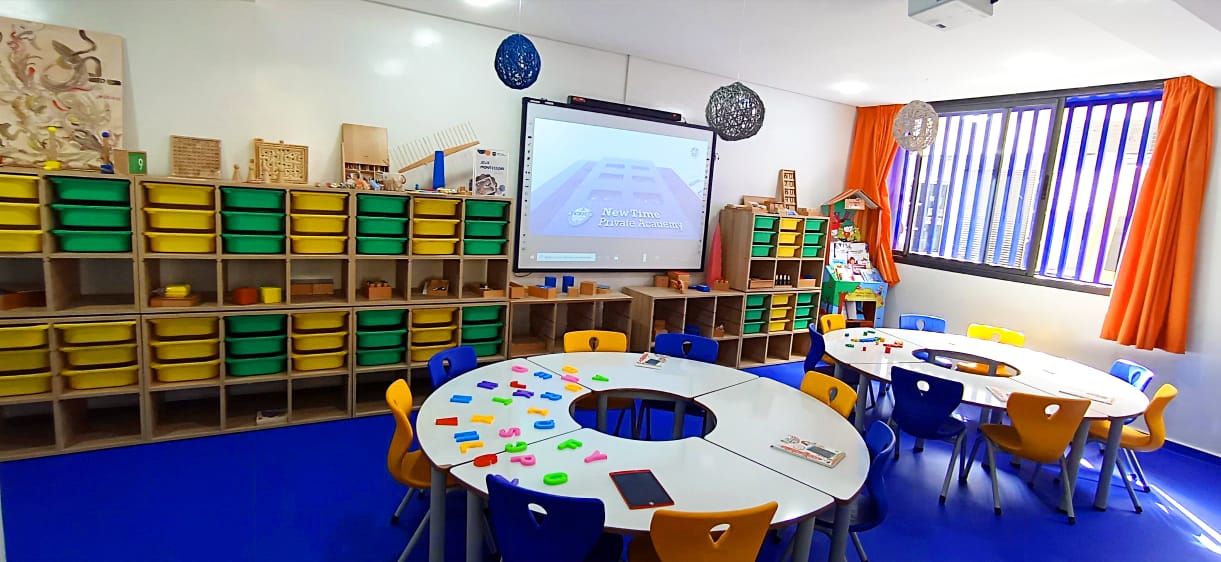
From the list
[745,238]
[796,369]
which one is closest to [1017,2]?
[745,238]

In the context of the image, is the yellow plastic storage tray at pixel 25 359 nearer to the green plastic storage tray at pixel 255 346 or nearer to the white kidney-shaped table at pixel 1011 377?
the green plastic storage tray at pixel 255 346

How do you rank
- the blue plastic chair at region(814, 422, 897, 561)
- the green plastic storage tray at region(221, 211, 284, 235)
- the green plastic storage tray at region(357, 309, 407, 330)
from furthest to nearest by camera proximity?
the green plastic storage tray at region(357, 309, 407, 330) → the green plastic storage tray at region(221, 211, 284, 235) → the blue plastic chair at region(814, 422, 897, 561)

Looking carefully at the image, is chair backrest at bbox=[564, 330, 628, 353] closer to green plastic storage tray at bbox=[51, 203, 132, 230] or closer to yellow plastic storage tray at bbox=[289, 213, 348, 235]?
yellow plastic storage tray at bbox=[289, 213, 348, 235]

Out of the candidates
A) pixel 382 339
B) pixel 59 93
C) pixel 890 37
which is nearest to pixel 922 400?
pixel 890 37

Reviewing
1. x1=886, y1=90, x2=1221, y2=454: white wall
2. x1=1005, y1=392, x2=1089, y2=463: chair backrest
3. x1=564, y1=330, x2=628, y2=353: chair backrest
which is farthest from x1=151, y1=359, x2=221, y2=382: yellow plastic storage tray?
x1=886, y1=90, x2=1221, y2=454: white wall

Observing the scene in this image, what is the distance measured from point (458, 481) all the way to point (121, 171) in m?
3.01

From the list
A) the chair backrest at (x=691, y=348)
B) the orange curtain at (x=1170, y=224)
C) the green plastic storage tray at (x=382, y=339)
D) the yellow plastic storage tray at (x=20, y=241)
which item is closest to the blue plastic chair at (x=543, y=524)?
the chair backrest at (x=691, y=348)

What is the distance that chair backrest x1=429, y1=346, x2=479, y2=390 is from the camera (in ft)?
9.83

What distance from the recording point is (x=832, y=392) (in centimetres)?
295

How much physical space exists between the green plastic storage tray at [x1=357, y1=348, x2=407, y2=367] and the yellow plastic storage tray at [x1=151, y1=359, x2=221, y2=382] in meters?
0.82

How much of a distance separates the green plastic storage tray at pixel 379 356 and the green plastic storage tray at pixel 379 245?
0.69 meters

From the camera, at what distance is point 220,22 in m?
3.70

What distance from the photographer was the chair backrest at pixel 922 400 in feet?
10.7

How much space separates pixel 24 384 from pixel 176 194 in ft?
4.17
